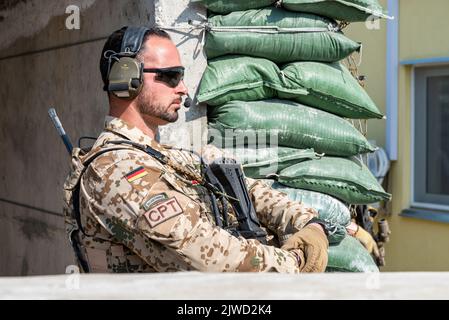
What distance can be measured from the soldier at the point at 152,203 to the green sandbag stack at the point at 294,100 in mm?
545

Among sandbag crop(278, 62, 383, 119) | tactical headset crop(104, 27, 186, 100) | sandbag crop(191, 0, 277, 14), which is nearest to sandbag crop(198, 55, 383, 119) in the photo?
sandbag crop(278, 62, 383, 119)

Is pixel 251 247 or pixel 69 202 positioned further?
pixel 69 202

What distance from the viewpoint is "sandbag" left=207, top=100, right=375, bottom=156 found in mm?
2529

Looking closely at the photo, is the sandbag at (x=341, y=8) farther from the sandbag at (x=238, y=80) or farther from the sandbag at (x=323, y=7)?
the sandbag at (x=238, y=80)

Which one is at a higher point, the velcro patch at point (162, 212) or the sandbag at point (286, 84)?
the sandbag at point (286, 84)

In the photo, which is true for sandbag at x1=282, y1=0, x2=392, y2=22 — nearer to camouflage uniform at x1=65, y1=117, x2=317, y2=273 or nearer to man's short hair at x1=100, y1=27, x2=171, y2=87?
man's short hair at x1=100, y1=27, x2=171, y2=87

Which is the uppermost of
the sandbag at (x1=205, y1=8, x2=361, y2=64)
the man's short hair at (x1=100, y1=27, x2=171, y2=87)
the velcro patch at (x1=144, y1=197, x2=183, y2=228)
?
the sandbag at (x1=205, y1=8, x2=361, y2=64)

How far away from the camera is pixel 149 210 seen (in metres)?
1.61

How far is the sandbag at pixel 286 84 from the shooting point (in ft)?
8.26

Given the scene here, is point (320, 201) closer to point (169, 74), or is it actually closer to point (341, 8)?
point (341, 8)

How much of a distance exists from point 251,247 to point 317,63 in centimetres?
124

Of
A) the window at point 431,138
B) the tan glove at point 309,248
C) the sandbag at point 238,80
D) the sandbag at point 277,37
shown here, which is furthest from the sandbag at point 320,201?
the window at point 431,138

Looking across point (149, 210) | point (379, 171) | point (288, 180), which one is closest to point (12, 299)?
point (149, 210)

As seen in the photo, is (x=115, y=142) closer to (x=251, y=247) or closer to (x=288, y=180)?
(x=251, y=247)
